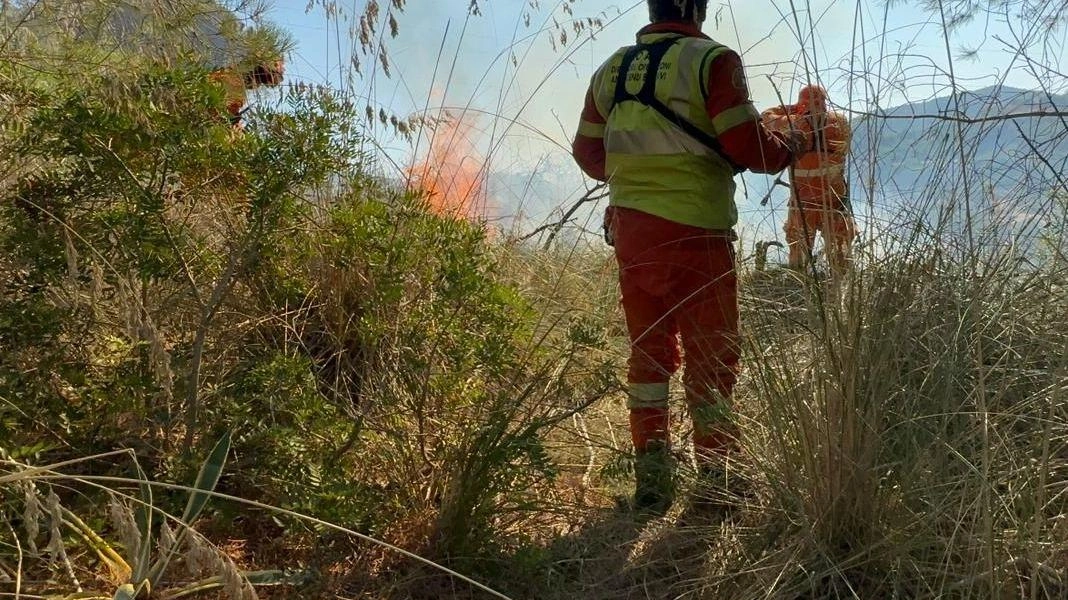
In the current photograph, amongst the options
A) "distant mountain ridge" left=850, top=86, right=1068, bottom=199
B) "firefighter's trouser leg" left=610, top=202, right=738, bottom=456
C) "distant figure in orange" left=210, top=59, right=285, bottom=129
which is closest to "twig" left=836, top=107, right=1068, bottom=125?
"distant mountain ridge" left=850, top=86, right=1068, bottom=199

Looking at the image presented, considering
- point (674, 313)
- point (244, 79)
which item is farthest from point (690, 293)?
point (244, 79)

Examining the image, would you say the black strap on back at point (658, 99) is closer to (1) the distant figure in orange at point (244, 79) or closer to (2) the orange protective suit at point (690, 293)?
(2) the orange protective suit at point (690, 293)

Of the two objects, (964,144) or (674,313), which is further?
(674,313)

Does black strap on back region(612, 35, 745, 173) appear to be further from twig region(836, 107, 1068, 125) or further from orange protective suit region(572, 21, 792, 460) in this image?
twig region(836, 107, 1068, 125)

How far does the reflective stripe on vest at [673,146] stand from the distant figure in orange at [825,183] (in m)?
0.27

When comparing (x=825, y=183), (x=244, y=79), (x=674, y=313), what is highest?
(x=244, y=79)

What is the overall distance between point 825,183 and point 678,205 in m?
0.50

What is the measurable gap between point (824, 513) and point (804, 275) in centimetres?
60

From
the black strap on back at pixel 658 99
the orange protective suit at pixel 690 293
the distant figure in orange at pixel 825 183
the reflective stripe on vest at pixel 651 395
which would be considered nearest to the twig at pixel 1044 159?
the distant figure in orange at pixel 825 183

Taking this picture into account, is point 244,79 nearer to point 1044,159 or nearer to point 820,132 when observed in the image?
point 820,132

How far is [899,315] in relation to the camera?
2.00 meters

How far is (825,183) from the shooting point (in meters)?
2.12

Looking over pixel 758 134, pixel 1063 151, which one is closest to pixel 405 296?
pixel 758 134

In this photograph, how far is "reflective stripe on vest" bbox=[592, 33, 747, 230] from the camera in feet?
8.06
